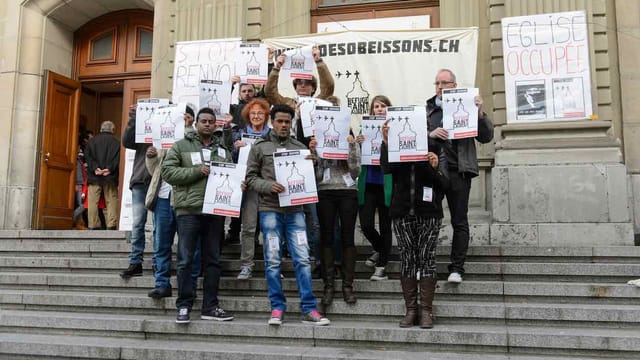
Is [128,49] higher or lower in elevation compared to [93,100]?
higher

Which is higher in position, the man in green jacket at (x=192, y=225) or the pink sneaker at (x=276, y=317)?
the man in green jacket at (x=192, y=225)

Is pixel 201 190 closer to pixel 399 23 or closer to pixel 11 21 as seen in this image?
pixel 399 23

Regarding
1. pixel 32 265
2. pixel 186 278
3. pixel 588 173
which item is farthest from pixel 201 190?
pixel 588 173

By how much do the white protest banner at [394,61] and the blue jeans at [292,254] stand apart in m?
3.85

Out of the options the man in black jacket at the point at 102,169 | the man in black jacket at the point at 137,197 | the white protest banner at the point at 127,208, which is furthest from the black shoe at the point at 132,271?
the man in black jacket at the point at 102,169

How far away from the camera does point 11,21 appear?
11.7 m

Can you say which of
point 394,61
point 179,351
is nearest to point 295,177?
point 179,351

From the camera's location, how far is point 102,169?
9.91 meters

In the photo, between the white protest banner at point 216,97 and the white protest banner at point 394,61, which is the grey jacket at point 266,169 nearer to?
the white protest banner at point 216,97

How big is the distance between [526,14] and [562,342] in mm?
5579

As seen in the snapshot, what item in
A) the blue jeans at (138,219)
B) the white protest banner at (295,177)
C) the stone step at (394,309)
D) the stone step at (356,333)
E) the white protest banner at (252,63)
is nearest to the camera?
the stone step at (356,333)

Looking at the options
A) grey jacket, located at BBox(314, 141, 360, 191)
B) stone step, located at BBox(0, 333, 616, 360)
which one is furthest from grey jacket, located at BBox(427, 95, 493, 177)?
stone step, located at BBox(0, 333, 616, 360)

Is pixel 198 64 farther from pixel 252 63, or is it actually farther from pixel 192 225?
pixel 192 225

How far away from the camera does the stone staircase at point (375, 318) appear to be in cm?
511
